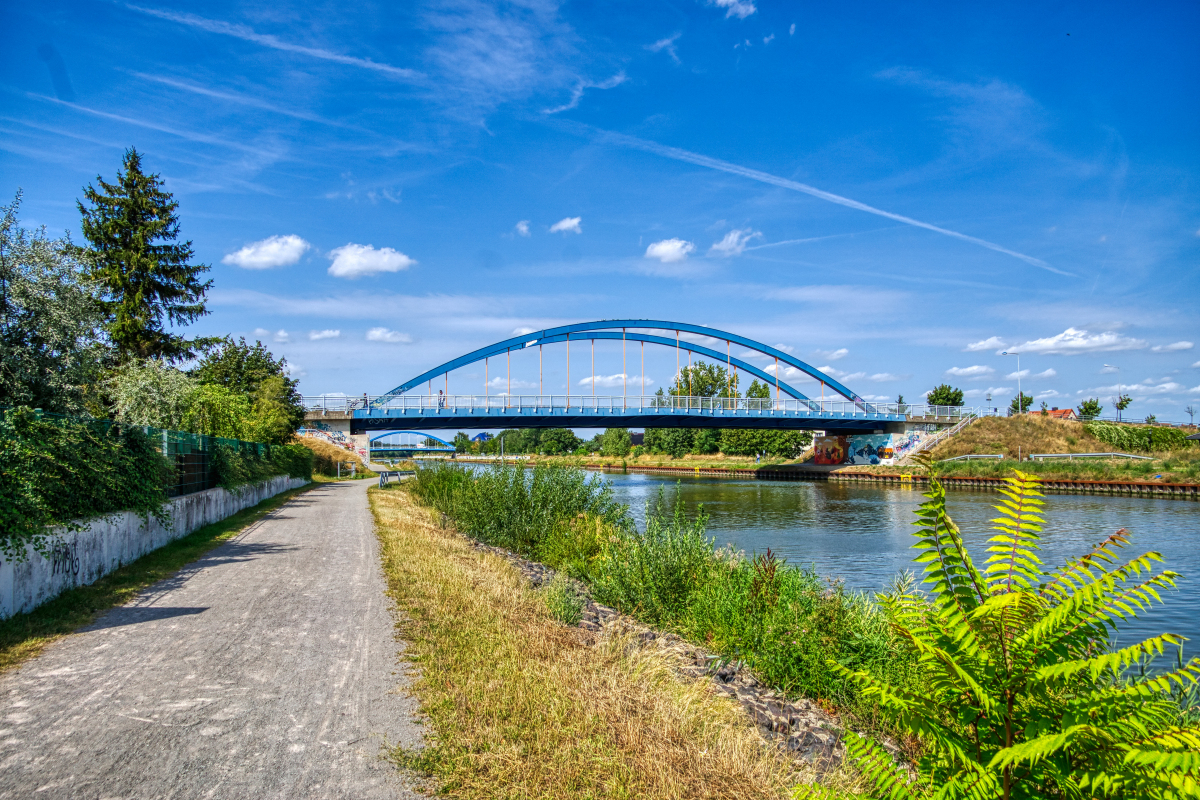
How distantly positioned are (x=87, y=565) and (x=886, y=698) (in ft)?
33.7

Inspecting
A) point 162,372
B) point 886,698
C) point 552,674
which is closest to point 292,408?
point 162,372

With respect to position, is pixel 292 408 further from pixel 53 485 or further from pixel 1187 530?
pixel 1187 530

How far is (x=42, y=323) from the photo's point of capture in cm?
1992

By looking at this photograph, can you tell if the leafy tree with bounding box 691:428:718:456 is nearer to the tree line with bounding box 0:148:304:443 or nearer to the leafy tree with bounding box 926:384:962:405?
the leafy tree with bounding box 926:384:962:405

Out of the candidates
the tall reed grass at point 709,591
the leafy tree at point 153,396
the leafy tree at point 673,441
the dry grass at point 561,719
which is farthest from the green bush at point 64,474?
the leafy tree at point 673,441

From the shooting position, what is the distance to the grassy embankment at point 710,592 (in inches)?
251

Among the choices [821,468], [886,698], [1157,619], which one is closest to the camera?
[886,698]

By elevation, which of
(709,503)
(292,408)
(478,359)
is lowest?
(709,503)

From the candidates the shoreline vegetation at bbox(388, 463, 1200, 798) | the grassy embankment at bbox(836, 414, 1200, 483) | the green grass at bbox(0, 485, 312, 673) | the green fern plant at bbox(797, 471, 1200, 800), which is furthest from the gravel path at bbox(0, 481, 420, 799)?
the grassy embankment at bbox(836, 414, 1200, 483)

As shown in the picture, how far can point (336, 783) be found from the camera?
3867 millimetres

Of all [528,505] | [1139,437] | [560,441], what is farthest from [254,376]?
[560,441]

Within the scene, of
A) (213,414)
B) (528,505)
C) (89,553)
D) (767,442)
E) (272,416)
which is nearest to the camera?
(89,553)

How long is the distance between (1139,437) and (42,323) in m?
69.2

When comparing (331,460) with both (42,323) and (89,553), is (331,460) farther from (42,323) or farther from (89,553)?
(89,553)
